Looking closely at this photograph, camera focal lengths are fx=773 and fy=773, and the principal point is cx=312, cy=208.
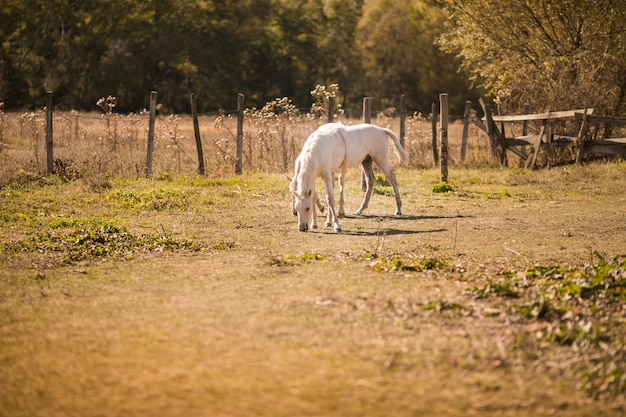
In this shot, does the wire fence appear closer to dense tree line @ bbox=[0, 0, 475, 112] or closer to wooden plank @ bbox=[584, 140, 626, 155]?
wooden plank @ bbox=[584, 140, 626, 155]

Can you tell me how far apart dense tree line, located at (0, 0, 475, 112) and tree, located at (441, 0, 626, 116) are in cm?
2273

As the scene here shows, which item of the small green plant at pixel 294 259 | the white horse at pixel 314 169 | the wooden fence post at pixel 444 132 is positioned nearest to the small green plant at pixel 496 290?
the small green plant at pixel 294 259

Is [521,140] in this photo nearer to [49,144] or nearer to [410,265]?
[49,144]

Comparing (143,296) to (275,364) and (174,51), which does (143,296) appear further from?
(174,51)

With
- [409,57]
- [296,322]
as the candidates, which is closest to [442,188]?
[296,322]

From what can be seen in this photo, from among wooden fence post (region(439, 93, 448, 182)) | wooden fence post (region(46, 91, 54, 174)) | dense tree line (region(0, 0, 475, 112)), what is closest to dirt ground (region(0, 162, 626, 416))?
wooden fence post (region(439, 93, 448, 182))

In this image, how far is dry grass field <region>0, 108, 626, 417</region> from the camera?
17.2 ft

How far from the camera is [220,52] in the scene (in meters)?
49.7

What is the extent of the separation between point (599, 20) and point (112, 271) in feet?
70.3

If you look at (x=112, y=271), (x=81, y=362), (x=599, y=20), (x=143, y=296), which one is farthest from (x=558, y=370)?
(x=599, y=20)

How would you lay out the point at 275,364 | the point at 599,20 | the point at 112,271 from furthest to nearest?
the point at 599,20, the point at 112,271, the point at 275,364

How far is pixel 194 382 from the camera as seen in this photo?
17.8 feet

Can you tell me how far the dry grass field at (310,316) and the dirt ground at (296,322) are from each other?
0.07ft

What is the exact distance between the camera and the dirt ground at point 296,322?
5227 mm
